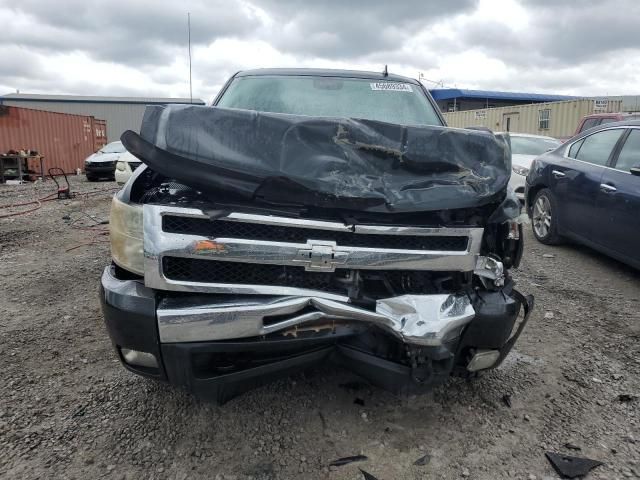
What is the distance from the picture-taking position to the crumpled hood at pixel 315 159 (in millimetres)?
2117

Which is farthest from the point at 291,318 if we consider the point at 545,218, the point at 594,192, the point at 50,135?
the point at 50,135

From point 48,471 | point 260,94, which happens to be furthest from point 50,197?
point 48,471

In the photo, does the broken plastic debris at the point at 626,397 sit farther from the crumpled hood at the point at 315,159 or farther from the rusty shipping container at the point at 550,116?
the rusty shipping container at the point at 550,116

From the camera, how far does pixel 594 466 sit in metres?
2.28

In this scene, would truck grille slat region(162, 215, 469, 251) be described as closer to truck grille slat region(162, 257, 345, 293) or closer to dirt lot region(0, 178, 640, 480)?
truck grille slat region(162, 257, 345, 293)

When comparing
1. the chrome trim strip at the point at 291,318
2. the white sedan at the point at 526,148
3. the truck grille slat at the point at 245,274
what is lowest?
the chrome trim strip at the point at 291,318

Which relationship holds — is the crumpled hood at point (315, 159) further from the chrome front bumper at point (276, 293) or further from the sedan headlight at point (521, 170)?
the sedan headlight at point (521, 170)

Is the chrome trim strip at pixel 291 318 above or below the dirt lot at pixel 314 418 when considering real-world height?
above

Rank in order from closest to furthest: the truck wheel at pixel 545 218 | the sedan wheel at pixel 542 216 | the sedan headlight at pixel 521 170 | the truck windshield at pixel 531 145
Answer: the truck wheel at pixel 545 218, the sedan wheel at pixel 542 216, the sedan headlight at pixel 521 170, the truck windshield at pixel 531 145

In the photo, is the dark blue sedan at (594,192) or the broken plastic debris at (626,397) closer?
the broken plastic debris at (626,397)

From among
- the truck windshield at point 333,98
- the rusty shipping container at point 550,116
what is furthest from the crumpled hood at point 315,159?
the rusty shipping container at point 550,116

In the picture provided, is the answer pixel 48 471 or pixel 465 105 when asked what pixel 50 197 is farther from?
pixel 465 105

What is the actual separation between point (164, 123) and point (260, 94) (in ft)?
5.54

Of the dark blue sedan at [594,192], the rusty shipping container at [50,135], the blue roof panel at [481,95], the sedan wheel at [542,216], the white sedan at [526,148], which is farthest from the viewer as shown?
the blue roof panel at [481,95]
